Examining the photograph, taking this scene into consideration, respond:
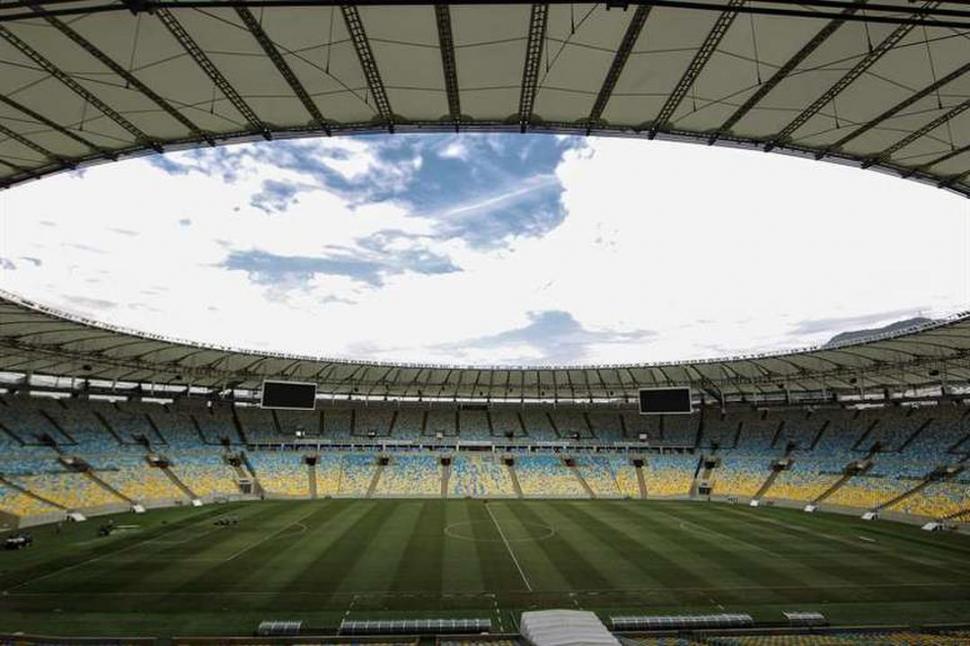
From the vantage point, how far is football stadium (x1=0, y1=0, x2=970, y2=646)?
9609 millimetres

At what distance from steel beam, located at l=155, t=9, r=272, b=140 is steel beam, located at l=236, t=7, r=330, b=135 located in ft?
3.59

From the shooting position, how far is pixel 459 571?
26.0 m

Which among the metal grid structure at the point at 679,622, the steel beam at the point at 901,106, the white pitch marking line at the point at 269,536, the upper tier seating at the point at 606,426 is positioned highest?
the steel beam at the point at 901,106

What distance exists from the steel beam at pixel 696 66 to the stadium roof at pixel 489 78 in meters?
0.03

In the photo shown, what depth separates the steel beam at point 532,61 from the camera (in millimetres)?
9002

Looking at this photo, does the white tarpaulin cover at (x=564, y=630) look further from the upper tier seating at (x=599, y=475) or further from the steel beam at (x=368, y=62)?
A: the upper tier seating at (x=599, y=475)

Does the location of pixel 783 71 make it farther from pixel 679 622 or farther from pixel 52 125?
pixel 679 622

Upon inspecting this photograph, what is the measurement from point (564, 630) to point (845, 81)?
13.2m


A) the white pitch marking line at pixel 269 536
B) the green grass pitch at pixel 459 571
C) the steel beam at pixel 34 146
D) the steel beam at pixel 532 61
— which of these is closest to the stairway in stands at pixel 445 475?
the white pitch marking line at pixel 269 536

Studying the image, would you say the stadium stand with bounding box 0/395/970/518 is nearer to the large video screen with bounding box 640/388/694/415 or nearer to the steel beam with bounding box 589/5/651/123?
the large video screen with bounding box 640/388/694/415

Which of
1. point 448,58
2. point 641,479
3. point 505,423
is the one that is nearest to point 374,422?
point 505,423

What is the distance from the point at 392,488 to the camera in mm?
57781

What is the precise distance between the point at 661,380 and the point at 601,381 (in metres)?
6.72

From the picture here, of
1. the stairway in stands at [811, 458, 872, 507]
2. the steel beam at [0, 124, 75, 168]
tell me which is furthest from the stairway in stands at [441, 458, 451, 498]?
the steel beam at [0, 124, 75, 168]
